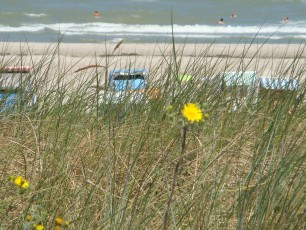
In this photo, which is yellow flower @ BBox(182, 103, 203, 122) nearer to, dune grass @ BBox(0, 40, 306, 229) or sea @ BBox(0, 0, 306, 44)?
dune grass @ BBox(0, 40, 306, 229)

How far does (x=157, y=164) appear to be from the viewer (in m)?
2.48

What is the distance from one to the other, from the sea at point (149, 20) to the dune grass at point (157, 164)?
A: 13.7m

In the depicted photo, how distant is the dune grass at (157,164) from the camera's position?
6.77ft

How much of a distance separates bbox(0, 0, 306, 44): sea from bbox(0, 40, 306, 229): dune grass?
13743mm

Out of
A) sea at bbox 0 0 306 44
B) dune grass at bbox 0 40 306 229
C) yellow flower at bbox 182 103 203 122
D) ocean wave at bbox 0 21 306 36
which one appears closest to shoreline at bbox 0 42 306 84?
dune grass at bbox 0 40 306 229

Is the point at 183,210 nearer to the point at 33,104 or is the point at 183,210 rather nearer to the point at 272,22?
the point at 33,104

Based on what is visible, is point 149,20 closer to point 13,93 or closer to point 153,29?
point 153,29

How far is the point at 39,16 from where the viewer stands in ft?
74.6

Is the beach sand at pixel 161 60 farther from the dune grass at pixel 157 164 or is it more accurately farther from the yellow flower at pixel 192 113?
the yellow flower at pixel 192 113

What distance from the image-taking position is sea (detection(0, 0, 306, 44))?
18.5 metres

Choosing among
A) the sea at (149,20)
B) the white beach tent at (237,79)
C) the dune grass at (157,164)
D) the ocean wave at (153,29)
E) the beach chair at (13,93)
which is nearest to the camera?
the dune grass at (157,164)

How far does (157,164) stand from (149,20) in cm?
2019

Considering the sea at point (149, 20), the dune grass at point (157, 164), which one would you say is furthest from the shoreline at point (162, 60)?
the sea at point (149, 20)

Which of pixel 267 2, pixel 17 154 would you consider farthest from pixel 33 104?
pixel 267 2
